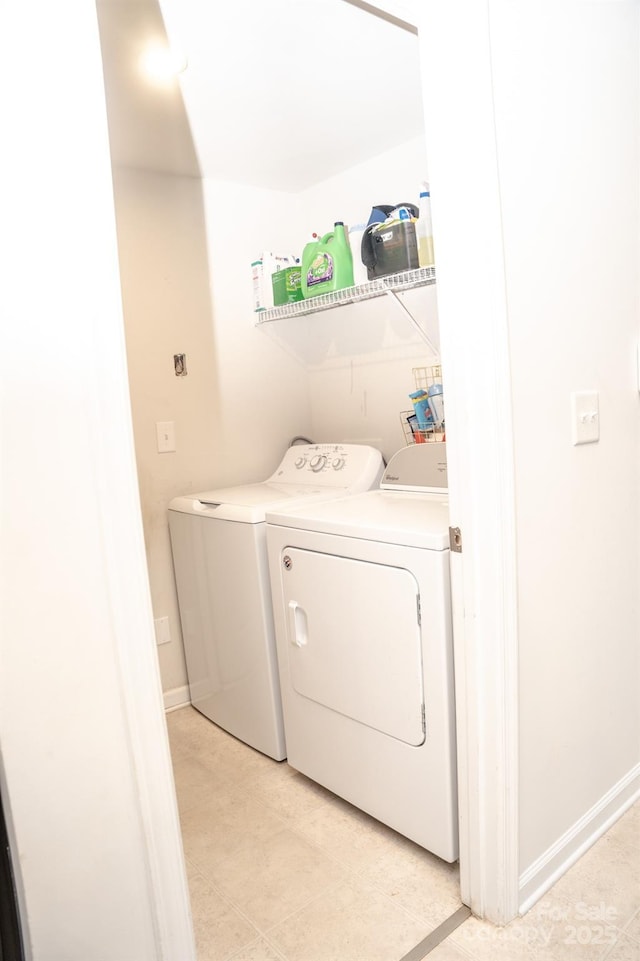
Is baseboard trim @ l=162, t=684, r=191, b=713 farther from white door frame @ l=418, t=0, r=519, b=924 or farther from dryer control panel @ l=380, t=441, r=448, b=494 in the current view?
white door frame @ l=418, t=0, r=519, b=924

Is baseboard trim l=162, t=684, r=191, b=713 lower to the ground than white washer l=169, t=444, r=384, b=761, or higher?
lower

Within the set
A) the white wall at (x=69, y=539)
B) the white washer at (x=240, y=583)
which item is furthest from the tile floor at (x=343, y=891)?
the white wall at (x=69, y=539)

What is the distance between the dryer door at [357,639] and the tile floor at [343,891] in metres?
0.37

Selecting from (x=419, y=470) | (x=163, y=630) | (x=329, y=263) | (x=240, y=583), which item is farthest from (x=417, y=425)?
(x=163, y=630)

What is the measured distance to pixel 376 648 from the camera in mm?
1672

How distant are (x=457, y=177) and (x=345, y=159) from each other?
4.97ft

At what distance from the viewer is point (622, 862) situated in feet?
5.25

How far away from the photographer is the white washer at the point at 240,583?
2.11m

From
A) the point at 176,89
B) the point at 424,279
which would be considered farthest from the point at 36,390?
the point at 176,89

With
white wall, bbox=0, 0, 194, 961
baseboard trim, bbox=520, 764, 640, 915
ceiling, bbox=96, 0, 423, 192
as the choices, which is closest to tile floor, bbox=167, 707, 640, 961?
baseboard trim, bbox=520, 764, 640, 915

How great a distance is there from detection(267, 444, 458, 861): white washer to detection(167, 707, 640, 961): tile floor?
93mm

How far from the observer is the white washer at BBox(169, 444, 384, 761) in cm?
211

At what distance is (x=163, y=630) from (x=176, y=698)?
1.07ft

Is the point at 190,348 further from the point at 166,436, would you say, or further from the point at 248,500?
the point at 248,500
